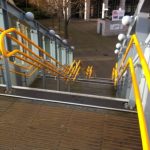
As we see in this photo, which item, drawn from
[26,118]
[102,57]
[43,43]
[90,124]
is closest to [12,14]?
[43,43]

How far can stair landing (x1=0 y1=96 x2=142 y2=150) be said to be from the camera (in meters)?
2.72

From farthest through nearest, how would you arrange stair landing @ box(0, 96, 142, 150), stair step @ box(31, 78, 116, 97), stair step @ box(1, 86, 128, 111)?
stair step @ box(31, 78, 116, 97) → stair step @ box(1, 86, 128, 111) → stair landing @ box(0, 96, 142, 150)

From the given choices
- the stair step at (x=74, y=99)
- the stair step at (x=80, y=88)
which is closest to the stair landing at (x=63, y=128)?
the stair step at (x=74, y=99)

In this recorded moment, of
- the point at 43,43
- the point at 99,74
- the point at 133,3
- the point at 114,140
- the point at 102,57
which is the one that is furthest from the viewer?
the point at 133,3

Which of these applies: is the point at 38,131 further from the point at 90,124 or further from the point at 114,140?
the point at 114,140

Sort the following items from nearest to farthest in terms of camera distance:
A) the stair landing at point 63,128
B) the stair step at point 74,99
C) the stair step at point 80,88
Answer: the stair landing at point 63,128 → the stair step at point 74,99 → the stair step at point 80,88

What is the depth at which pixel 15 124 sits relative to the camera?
304 centimetres

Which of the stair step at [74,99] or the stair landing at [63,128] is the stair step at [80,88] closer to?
the stair step at [74,99]

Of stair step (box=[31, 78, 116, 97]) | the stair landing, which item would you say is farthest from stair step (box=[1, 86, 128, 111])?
stair step (box=[31, 78, 116, 97])

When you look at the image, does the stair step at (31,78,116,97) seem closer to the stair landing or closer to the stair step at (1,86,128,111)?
the stair step at (1,86,128,111)

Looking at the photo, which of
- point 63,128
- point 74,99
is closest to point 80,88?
point 74,99

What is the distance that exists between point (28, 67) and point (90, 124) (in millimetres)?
3407

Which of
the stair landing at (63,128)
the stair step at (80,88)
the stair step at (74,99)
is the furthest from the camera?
the stair step at (80,88)

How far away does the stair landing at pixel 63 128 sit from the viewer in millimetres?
2717
